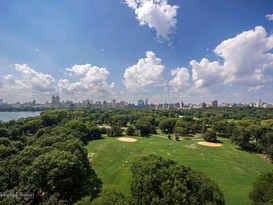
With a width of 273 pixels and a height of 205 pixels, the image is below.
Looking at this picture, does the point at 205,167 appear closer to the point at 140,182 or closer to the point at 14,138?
the point at 140,182

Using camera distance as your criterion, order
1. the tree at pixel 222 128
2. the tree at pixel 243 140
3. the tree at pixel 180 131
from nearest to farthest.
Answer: the tree at pixel 243 140 < the tree at pixel 222 128 < the tree at pixel 180 131

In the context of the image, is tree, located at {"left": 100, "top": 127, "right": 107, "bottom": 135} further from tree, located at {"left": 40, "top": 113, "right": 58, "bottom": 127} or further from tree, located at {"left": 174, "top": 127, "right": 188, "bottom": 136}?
tree, located at {"left": 40, "top": 113, "right": 58, "bottom": 127}

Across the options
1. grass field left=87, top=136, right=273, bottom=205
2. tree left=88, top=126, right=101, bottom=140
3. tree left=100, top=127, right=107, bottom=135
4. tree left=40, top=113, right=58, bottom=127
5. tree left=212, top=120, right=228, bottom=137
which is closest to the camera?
grass field left=87, top=136, right=273, bottom=205

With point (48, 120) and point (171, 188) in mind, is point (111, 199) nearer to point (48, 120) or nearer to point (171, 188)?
point (171, 188)

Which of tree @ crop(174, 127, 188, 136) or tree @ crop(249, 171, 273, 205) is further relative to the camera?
tree @ crop(174, 127, 188, 136)

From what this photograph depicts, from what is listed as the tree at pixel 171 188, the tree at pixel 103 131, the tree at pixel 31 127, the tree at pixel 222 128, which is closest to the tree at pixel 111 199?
the tree at pixel 171 188

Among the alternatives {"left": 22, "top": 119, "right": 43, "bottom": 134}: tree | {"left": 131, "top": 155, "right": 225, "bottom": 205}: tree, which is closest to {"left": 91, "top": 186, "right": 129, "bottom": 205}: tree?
{"left": 131, "top": 155, "right": 225, "bottom": 205}: tree

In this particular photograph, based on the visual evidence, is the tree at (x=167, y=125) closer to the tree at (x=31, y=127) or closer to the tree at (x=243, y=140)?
the tree at (x=243, y=140)
